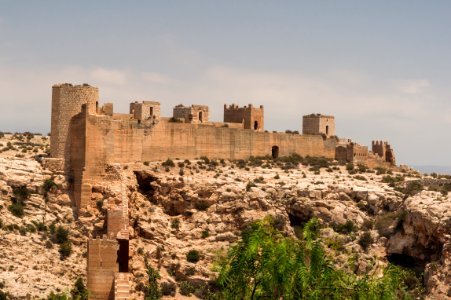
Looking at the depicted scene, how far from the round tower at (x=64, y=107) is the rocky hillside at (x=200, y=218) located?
52.4 inches

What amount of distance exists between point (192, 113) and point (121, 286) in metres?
16.3

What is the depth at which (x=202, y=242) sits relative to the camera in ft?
130

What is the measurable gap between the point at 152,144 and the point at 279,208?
277 inches

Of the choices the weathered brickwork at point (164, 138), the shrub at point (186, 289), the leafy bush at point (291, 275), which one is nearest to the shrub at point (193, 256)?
the shrub at point (186, 289)

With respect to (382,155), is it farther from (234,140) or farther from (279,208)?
(279,208)

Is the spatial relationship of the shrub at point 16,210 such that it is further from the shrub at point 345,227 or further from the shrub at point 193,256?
the shrub at point 345,227

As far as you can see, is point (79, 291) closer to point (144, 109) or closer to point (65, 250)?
point (65, 250)

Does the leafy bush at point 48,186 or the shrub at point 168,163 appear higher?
the shrub at point 168,163

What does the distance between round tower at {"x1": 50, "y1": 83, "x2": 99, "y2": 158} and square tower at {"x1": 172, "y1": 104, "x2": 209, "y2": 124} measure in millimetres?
10961

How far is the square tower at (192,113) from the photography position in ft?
159

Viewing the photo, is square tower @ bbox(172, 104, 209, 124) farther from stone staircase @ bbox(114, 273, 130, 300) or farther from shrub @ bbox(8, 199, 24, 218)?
stone staircase @ bbox(114, 273, 130, 300)

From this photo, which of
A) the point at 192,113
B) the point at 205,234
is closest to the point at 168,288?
the point at 205,234

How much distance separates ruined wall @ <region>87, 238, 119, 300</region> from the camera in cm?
3422

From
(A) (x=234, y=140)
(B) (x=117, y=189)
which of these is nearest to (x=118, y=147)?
(B) (x=117, y=189)
